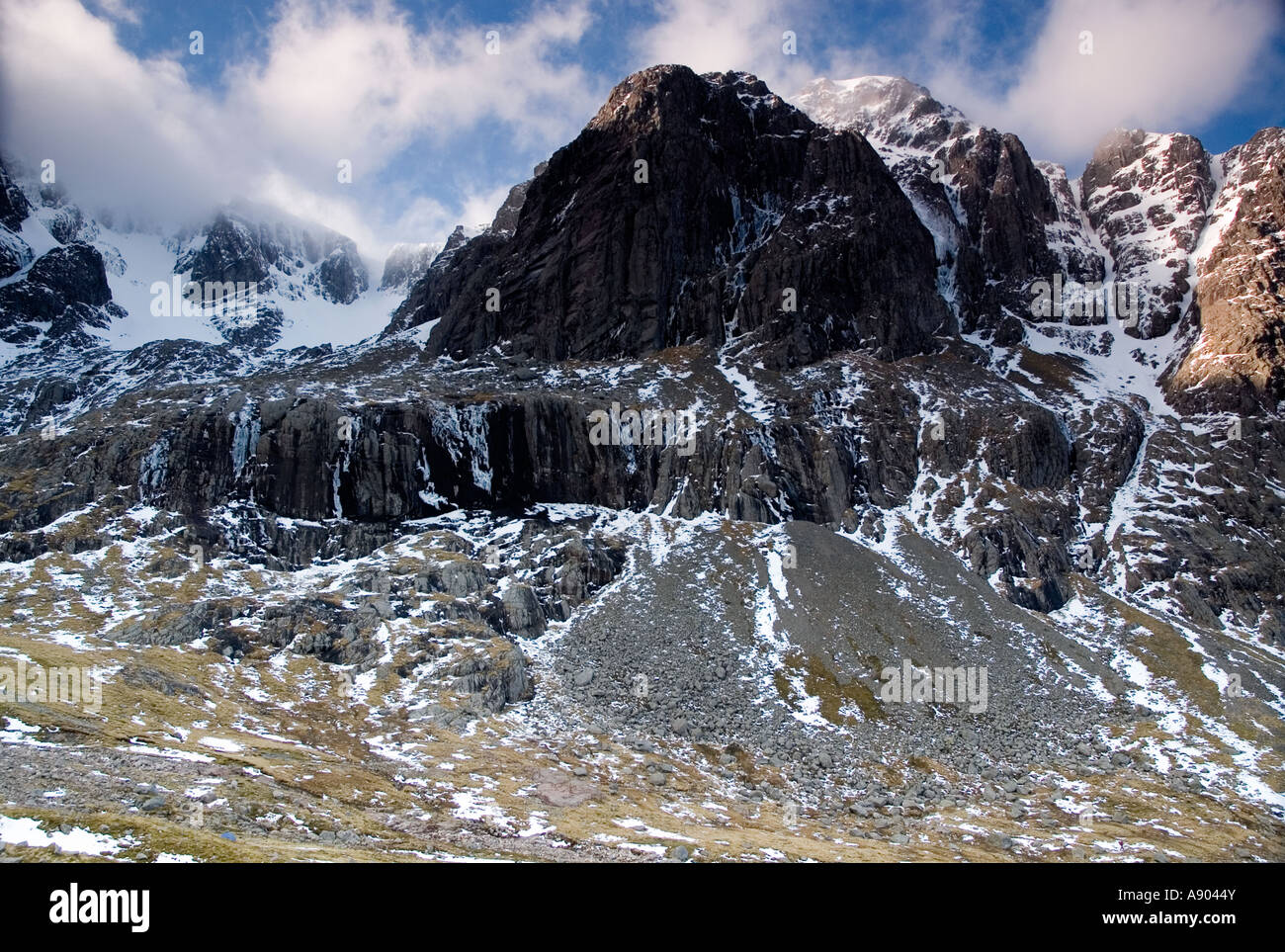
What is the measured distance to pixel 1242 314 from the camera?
16788cm

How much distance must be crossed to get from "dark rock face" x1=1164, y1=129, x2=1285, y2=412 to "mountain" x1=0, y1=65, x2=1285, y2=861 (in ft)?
2.86

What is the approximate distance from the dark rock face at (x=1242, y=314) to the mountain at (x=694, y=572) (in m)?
0.87

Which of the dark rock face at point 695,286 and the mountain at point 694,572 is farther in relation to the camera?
the dark rock face at point 695,286

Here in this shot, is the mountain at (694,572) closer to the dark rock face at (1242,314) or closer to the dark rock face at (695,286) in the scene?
the dark rock face at (1242,314)

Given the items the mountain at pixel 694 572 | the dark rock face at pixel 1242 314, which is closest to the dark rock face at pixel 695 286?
the mountain at pixel 694 572

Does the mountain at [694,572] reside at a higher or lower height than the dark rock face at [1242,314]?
lower

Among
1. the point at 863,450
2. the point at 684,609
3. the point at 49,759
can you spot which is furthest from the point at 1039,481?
the point at 49,759

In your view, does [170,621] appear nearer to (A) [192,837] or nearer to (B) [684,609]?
(B) [684,609]

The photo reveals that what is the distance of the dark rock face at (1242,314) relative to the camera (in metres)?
157

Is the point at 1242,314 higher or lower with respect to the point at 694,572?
higher

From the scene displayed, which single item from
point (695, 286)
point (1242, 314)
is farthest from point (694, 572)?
point (1242, 314)

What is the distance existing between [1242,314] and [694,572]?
13926 cm

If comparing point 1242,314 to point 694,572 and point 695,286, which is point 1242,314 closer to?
point 695,286

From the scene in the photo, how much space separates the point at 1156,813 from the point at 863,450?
85792mm
